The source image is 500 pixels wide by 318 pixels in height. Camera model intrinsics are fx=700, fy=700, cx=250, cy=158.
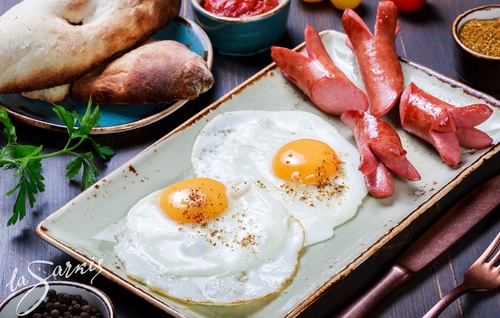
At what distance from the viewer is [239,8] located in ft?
12.3

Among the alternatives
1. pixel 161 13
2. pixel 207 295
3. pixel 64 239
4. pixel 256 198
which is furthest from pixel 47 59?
pixel 207 295

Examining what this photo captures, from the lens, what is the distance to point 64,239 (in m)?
2.69

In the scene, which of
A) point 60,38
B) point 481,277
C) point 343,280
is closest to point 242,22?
point 60,38

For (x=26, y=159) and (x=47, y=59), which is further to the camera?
(x=47, y=59)

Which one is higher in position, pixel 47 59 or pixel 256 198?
pixel 47 59

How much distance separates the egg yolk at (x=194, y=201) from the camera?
8.93 ft

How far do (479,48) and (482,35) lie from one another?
0.09 metres

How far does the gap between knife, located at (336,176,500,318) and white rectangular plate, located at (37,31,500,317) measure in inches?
3.6

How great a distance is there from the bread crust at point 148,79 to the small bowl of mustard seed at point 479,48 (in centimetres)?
128

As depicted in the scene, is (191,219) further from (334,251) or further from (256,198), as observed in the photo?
(334,251)

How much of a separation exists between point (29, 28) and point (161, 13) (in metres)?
0.69

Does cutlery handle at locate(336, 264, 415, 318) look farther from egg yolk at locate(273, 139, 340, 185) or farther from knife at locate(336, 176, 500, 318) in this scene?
egg yolk at locate(273, 139, 340, 185)

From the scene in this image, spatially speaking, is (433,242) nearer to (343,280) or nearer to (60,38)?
(343,280)

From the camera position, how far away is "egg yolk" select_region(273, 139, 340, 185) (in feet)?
9.63
